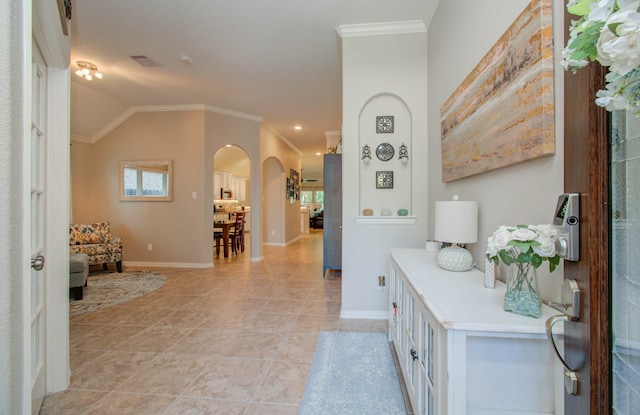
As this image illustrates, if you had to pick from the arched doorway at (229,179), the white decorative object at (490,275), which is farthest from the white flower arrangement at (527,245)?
the arched doorway at (229,179)

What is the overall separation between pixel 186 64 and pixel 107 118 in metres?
2.52

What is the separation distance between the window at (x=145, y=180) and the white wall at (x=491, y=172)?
455 centimetres

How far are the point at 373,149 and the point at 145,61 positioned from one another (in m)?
3.02

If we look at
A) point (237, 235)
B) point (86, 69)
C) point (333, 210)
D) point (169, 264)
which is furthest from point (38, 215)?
point (237, 235)

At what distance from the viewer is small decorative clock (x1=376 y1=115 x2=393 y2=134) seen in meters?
2.84

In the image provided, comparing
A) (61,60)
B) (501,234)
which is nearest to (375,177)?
(501,234)

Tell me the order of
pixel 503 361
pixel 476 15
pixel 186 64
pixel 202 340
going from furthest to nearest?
pixel 186 64 < pixel 202 340 < pixel 476 15 < pixel 503 361

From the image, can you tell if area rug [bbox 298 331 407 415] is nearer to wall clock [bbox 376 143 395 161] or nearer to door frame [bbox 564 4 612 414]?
door frame [bbox 564 4 612 414]

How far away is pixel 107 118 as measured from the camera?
16.6 feet

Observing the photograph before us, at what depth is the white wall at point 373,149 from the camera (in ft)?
9.14

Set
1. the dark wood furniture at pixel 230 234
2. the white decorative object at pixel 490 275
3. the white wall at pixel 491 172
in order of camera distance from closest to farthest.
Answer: the white wall at pixel 491 172
the white decorative object at pixel 490 275
the dark wood furniture at pixel 230 234

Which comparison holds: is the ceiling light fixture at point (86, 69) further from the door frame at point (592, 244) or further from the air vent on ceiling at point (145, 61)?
the door frame at point (592, 244)

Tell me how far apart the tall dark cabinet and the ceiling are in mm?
1168

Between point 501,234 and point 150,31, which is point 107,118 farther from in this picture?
point 501,234
